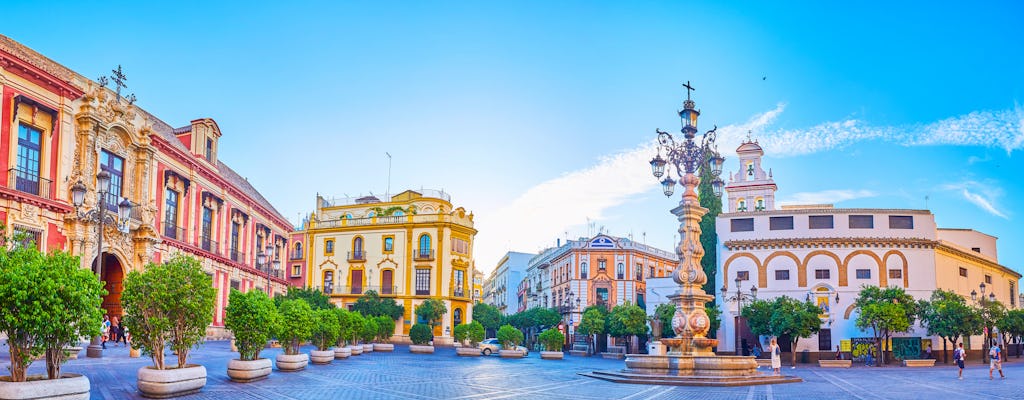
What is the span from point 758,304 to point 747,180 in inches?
846

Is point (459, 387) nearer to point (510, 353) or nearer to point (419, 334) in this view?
point (510, 353)

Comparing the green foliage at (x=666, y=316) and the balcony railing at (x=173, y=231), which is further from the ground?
the balcony railing at (x=173, y=231)

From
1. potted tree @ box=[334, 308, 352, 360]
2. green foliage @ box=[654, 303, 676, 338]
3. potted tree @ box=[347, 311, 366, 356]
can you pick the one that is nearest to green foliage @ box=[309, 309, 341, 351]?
potted tree @ box=[334, 308, 352, 360]

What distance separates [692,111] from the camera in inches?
915

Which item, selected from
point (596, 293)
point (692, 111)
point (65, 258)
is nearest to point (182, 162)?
point (692, 111)

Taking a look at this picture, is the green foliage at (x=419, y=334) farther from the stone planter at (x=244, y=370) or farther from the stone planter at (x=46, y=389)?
the stone planter at (x=46, y=389)

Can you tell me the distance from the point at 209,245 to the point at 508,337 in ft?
51.0

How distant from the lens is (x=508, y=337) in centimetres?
4069

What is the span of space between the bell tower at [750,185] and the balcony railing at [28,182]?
151 ft

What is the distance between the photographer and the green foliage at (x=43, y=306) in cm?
1058

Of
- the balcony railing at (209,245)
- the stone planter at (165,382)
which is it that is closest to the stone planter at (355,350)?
the balcony railing at (209,245)

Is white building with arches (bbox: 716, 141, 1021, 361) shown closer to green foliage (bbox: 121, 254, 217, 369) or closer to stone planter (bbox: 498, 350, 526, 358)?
stone planter (bbox: 498, 350, 526, 358)

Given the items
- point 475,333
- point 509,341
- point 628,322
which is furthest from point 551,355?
point 628,322

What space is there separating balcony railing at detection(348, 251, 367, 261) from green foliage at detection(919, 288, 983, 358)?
38.6m
